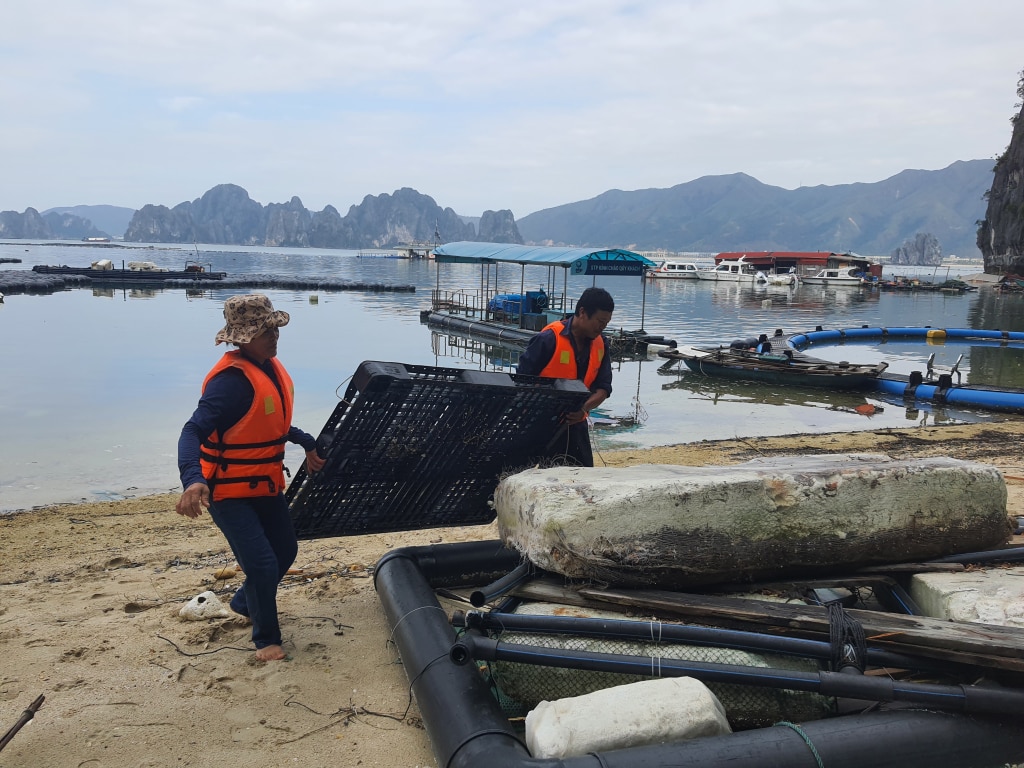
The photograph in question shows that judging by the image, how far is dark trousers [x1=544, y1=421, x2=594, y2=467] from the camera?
524cm

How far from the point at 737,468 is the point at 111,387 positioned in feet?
60.5

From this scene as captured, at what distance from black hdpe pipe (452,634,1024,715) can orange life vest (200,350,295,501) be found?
4.82 ft

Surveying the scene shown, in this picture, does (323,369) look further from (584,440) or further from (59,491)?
(584,440)

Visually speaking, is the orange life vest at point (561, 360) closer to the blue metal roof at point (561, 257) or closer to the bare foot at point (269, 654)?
the bare foot at point (269, 654)

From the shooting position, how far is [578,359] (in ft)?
18.5

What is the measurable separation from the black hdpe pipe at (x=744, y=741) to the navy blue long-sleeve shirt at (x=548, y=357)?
2.38m

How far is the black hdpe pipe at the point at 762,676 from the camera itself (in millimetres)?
3160

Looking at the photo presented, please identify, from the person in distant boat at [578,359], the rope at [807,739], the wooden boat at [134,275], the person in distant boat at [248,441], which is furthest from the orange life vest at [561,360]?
the wooden boat at [134,275]

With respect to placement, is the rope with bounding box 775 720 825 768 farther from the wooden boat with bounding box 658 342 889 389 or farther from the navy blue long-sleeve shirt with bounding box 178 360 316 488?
the wooden boat with bounding box 658 342 889 389

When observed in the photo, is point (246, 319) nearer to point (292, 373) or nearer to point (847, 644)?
point (847, 644)

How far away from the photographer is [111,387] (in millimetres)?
19000

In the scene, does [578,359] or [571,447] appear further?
[578,359]

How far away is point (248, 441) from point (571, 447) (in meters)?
2.26

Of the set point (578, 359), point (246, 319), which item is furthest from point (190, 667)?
point (578, 359)
